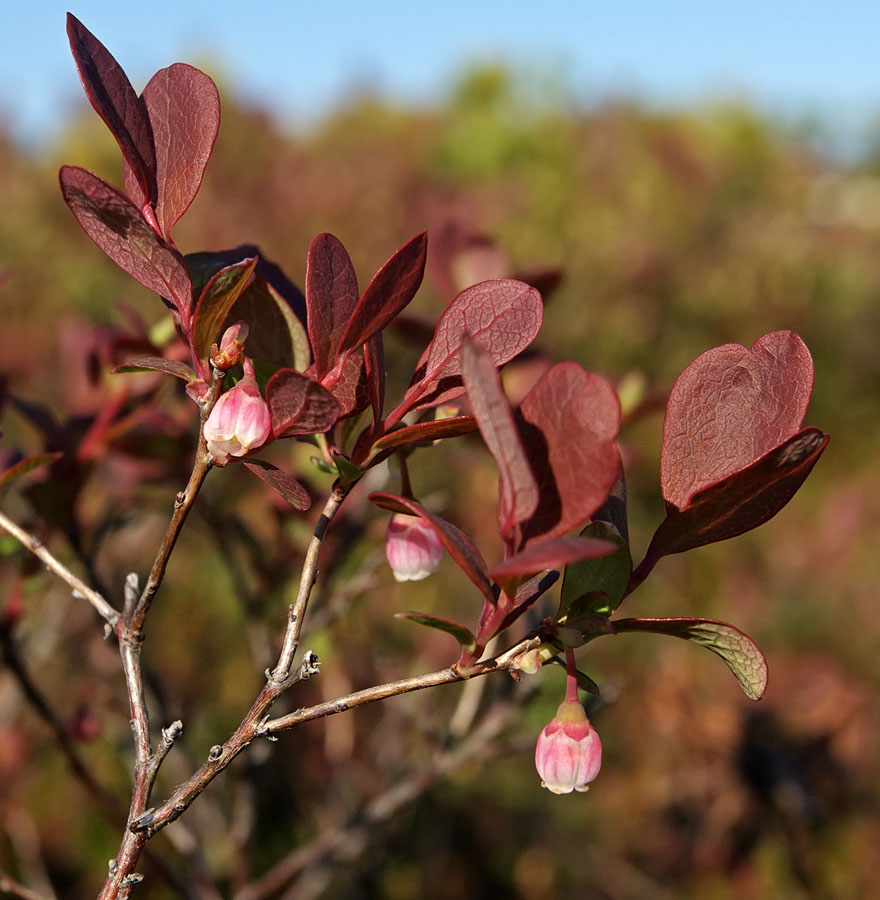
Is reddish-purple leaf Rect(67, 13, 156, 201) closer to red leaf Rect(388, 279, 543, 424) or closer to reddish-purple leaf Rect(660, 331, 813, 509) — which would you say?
red leaf Rect(388, 279, 543, 424)

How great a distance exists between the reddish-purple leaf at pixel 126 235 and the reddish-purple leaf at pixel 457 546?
13 centimetres

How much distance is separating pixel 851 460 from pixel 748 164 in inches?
149

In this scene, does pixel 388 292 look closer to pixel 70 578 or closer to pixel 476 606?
pixel 70 578

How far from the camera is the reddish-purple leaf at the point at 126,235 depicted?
15.4 inches

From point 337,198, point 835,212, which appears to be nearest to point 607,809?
point 337,198

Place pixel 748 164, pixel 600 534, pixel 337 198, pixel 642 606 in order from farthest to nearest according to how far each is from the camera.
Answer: pixel 748 164 < pixel 337 198 < pixel 642 606 < pixel 600 534

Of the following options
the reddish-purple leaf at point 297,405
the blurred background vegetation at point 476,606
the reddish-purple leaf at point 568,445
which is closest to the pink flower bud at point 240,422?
the reddish-purple leaf at point 297,405

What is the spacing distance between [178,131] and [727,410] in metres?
0.29

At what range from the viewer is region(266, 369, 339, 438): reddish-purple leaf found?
0.38 metres

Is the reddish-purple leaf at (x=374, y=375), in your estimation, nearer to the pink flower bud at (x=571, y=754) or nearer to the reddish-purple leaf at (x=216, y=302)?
the reddish-purple leaf at (x=216, y=302)

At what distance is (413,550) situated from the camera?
498mm

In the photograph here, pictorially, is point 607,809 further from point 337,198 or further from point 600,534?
point 337,198

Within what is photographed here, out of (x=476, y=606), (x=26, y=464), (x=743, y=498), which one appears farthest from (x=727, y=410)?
(x=476, y=606)

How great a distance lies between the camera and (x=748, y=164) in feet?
25.5
